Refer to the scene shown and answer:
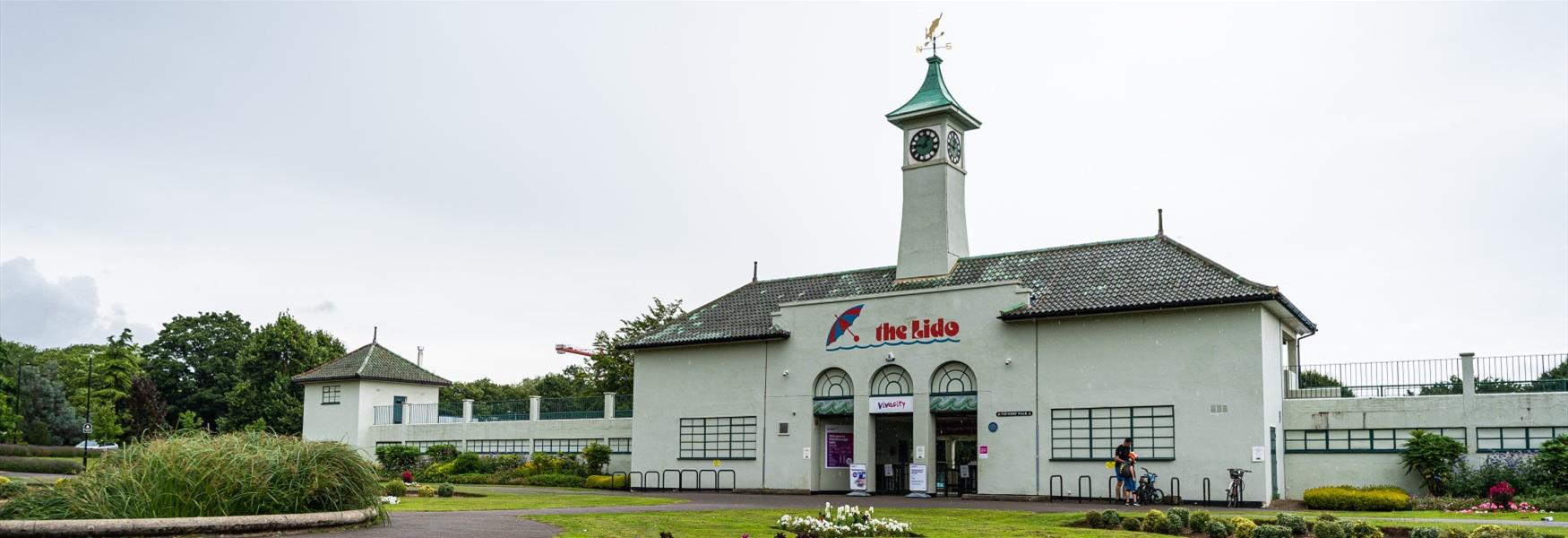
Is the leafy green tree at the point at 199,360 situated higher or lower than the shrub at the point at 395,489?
higher

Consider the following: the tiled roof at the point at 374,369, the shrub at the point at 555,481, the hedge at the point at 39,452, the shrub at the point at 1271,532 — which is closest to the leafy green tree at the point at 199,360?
the hedge at the point at 39,452

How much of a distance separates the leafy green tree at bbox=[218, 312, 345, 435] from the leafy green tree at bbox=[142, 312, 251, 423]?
5.00 metres

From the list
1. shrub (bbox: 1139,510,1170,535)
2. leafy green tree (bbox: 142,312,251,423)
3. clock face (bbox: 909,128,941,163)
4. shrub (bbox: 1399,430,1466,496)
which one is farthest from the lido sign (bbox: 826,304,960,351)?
leafy green tree (bbox: 142,312,251,423)

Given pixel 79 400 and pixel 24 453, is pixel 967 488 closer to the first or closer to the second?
pixel 24 453

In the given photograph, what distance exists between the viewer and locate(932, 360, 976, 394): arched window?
3306 cm

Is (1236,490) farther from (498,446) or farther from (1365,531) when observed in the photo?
(498,446)

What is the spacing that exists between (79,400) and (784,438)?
183ft

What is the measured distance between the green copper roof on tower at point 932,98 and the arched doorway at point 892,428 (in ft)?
24.0

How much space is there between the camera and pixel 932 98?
36.3 meters

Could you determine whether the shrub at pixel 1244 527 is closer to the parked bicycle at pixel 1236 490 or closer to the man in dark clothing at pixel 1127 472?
the man in dark clothing at pixel 1127 472

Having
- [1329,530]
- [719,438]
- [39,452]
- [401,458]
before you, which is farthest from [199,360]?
[1329,530]

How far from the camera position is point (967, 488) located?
111 feet

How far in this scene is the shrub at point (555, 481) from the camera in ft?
129

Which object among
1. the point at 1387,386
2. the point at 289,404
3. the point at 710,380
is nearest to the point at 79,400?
the point at 289,404
